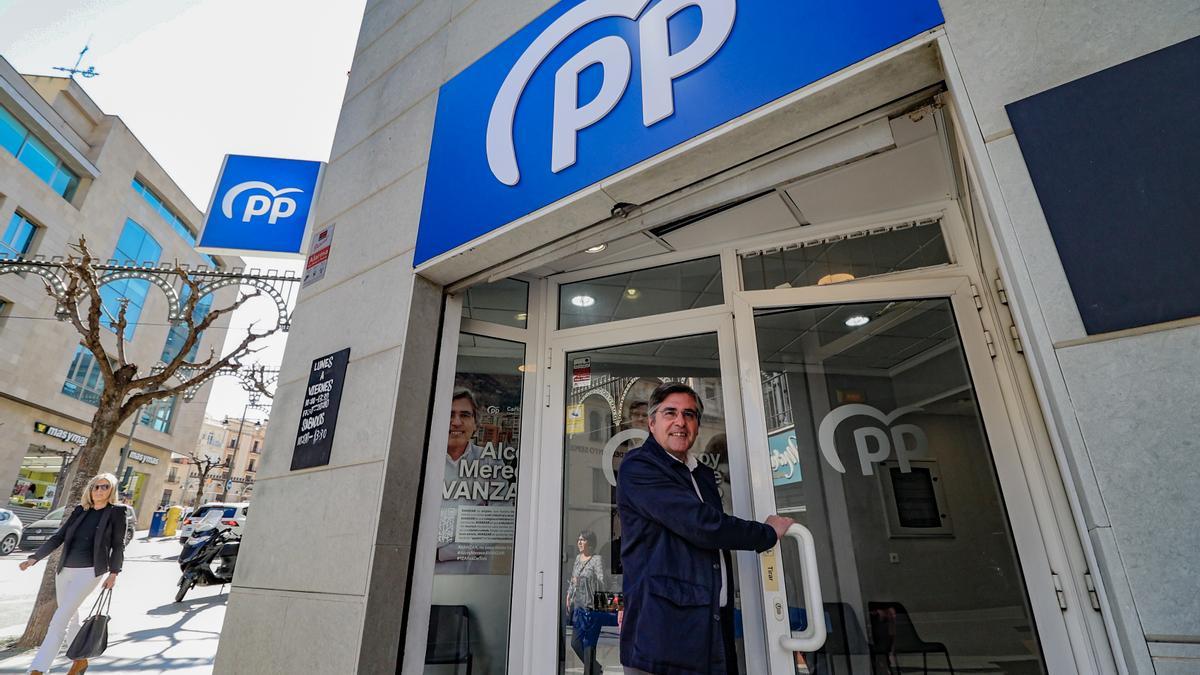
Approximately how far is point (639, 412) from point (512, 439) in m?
0.78

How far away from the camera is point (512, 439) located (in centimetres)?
308

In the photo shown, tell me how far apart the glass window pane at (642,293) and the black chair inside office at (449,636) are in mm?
1706

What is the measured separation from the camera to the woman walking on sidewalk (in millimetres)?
→ 4039

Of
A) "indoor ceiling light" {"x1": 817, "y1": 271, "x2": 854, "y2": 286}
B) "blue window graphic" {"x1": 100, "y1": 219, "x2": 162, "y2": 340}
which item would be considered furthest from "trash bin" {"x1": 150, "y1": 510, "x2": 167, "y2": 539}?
"indoor ceiling light" {"x1": 817, "y1": 271, "x2": 854, "y2": 286}

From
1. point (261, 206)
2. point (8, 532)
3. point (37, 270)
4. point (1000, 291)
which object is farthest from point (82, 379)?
point (1000, 291)

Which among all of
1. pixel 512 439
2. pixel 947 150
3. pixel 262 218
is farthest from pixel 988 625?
pixel 262 218

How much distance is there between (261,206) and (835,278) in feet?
13.3

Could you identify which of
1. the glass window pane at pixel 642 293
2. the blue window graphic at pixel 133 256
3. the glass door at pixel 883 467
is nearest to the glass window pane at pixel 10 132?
the blue window graphic at pixel 133 256

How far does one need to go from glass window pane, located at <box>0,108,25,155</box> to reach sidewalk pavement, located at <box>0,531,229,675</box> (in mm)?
13699

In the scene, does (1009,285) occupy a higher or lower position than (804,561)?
higher

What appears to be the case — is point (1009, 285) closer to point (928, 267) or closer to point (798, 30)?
point (798, 30)

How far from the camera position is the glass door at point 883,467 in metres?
2.17

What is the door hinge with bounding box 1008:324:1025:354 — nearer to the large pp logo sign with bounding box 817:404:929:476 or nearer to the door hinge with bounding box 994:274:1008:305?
the door hinge with bounding box 994:274:1008:305

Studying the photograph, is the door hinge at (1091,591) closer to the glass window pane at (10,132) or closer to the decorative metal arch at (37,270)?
the decorative metal arch at (37,270)
